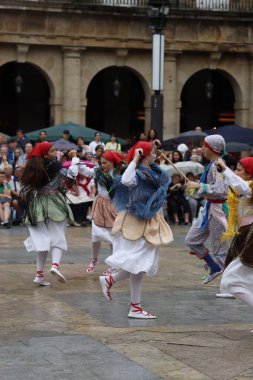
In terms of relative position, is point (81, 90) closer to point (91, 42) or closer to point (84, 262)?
point (91, 42)

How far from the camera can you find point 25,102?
114 ft

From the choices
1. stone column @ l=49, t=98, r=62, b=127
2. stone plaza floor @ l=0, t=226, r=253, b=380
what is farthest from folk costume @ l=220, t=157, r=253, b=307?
stone column @ l=49, t=98, r=62, b=127

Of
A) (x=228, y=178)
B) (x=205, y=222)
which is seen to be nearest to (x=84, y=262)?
(x=205, y=222)

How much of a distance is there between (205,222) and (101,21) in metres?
18.6

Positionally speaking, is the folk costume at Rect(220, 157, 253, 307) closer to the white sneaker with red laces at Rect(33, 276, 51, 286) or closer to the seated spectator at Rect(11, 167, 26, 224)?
the white sneaker with red laces at Rect(33, 276, 51, 286)

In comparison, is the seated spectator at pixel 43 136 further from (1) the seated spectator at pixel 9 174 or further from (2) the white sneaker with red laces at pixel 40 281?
(2) the white sneaker with red laces at pixel 40 281

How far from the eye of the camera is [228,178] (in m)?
9.70

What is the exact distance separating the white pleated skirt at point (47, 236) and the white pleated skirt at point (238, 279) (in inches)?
142

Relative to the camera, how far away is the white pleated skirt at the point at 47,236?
1267cm

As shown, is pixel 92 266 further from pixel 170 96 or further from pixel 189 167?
pixel 170 96

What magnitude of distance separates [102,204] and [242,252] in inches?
191

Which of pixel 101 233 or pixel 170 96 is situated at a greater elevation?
pixel 170 96

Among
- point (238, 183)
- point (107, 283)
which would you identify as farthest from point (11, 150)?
point (238, 183)

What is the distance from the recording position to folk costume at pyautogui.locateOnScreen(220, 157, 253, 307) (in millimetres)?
9445
